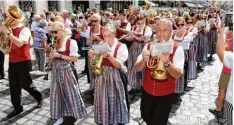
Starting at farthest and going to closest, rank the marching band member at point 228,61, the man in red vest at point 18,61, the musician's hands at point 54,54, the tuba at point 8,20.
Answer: the man in red vest at point 18,61 < the tuba at point 8,20 < the musician's hands at point 54,54 < the marching band member at point 228,61

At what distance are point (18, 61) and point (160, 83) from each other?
2.52 meters

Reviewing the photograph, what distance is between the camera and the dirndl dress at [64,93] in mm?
3555

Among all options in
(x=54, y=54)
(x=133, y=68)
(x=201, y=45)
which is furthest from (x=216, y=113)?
(x=201, y=45)

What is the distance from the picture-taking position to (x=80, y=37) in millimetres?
9312

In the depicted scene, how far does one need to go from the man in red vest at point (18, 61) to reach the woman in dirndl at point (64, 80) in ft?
2.58

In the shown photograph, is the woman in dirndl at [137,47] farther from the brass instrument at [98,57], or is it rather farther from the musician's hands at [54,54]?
the musician's hands at [54,54]

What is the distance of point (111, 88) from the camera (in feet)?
11.0

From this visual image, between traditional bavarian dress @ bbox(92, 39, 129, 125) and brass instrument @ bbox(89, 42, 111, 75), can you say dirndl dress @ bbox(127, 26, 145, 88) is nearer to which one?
traditional bavarian dress @ bbox(92, 39, 129, 125)

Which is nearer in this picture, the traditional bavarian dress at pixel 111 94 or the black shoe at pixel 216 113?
the traditional bavarian dress at pixel 111 94

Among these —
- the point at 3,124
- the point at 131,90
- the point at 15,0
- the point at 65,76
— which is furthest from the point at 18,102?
the point at 15,0

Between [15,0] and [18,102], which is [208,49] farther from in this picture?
[15,0]

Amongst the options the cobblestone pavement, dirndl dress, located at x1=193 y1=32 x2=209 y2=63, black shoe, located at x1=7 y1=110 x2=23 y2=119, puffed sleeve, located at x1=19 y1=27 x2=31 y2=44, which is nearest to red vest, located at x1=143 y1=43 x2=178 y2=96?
the cobblestone pavement

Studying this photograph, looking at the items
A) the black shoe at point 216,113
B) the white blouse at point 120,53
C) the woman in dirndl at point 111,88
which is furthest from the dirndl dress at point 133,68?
the white blouse at point 120,53

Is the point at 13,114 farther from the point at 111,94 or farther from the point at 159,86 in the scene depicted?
the point at 159,86
